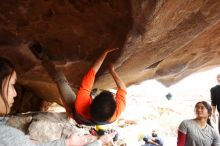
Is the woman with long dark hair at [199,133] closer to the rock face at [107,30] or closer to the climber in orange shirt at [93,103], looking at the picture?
the climber in orange shirt at [93,103]

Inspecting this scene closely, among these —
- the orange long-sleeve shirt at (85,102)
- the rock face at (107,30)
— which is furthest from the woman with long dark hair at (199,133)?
the rock face at (107,30)

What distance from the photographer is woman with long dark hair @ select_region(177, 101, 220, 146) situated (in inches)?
138

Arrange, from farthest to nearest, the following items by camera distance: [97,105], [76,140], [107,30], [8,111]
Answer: [107,30] < [97,105] < [76,140] < [8,111]

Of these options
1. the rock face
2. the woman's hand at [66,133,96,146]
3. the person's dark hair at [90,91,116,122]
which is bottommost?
the woman's hand at [66,133,96,146]

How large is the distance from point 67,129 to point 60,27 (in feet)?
9.88

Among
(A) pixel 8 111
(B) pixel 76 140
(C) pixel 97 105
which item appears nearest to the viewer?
(A) pixel 8 111

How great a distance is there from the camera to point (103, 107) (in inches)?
137

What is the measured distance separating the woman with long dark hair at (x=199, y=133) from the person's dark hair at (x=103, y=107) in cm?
85

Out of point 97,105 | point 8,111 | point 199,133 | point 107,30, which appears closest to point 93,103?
point 97,105

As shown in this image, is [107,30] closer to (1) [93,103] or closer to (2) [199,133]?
(1) [93,103]

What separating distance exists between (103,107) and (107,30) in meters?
0.90

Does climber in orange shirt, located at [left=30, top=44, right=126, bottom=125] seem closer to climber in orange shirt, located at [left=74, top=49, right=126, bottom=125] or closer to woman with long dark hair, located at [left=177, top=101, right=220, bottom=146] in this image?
climber in orange shirt, located at [left=74, top=49, right=126, bottom=125]

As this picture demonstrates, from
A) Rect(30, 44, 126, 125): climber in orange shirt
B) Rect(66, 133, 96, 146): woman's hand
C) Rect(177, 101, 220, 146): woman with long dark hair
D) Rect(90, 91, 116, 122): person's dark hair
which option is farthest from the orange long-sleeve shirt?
Rect(66, 133, 96, 146): woman's hand

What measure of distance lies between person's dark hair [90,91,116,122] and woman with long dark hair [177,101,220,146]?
85 centimetres
